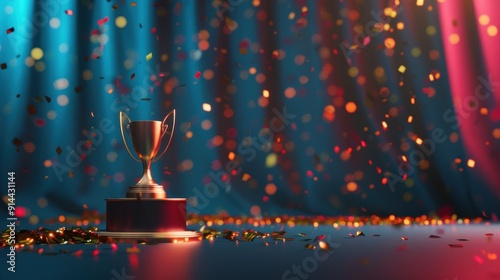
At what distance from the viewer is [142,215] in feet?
5.79

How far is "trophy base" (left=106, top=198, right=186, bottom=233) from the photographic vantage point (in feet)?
5.79

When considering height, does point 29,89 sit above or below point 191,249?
above

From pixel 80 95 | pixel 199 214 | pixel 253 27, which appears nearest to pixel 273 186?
pixel 199 214

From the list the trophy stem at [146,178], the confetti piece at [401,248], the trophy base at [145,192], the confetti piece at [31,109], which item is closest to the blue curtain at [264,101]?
the confetti piece at [31,109]

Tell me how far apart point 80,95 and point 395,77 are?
55.9 inches

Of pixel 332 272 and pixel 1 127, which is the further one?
pixel 1 127

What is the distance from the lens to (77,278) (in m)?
1.06

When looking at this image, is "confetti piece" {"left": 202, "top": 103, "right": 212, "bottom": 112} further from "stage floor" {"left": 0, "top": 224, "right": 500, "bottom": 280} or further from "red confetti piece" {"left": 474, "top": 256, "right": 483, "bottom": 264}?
"red confetti piece" {"left": 474, "top": 256, "right": 483, "bottom": 264}

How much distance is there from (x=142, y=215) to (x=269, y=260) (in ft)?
1.72

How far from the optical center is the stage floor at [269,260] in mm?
1112

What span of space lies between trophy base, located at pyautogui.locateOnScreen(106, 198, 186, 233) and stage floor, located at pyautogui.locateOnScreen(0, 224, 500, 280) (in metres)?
0.07

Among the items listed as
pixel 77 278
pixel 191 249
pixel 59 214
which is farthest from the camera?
pixel 59 214

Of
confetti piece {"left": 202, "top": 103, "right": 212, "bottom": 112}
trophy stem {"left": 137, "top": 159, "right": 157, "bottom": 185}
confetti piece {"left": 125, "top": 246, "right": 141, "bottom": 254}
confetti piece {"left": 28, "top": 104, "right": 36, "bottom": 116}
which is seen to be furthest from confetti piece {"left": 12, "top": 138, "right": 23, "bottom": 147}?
confetti piece {"left": 125, "top": 246, "right": 141, "bottom": 254}

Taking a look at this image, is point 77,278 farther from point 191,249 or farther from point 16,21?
point 16,21
